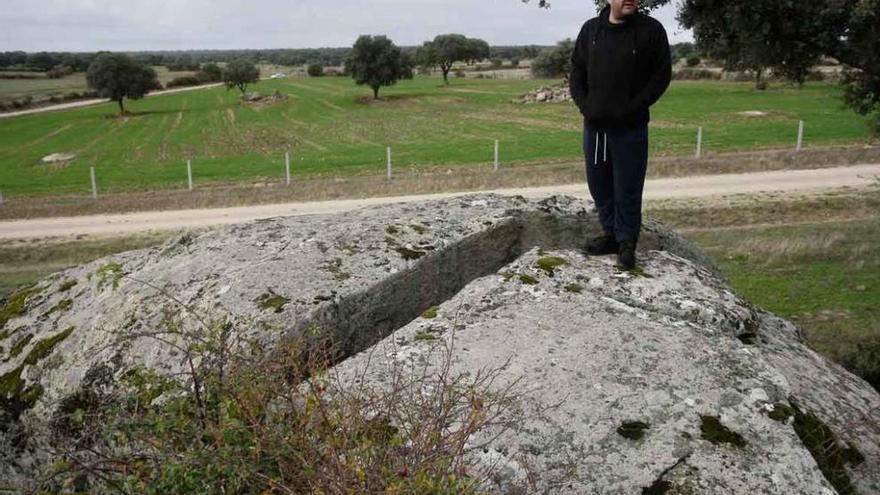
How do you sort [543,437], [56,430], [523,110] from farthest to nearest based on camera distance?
[523,110] < [56,430] < [543,437]

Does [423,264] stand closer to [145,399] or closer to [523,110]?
[145,399]

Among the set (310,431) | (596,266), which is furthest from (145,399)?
(596,266)

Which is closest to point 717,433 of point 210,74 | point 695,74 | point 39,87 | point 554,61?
point 554,61

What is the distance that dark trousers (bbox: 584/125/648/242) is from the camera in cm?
529

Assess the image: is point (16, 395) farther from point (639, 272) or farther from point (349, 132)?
point (349, 132)

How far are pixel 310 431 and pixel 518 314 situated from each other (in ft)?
6.37

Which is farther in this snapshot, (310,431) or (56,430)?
(56,430)

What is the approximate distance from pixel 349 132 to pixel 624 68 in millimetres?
49738

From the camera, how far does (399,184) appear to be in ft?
83.1

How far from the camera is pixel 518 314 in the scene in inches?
174

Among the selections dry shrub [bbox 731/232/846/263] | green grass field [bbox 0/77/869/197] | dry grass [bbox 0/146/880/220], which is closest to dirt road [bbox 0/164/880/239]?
dry grass [bbox 0/146/880/220]

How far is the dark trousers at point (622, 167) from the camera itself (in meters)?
5.29

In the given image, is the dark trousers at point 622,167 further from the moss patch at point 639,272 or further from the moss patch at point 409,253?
the moss patch at point 409,253

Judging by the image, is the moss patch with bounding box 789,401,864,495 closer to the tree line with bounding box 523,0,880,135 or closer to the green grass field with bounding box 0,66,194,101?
the tree line with bounding box 523,0,880,135
